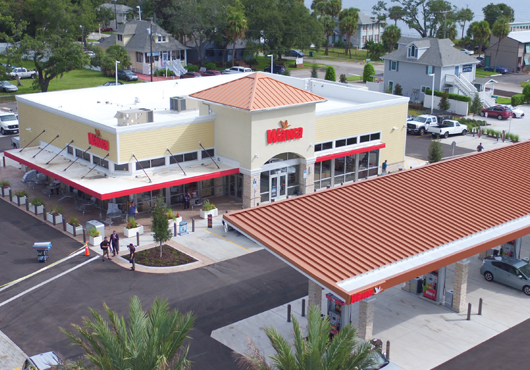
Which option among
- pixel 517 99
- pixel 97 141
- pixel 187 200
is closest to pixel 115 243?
pixel 187 200

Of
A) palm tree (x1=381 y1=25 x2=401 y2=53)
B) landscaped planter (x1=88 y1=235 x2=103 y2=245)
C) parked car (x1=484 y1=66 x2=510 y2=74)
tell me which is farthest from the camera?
palm tree (x1=381 y1=25 x2=401 y2=53)

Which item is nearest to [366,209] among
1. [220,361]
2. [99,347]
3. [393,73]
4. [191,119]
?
[220,361]

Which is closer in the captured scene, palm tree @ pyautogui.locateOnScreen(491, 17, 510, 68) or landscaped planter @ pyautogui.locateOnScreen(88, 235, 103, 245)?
landscaped planter @ pyautogui.locateOnScreen(88, 235, 103, 245)

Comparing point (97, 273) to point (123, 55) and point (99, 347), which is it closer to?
point (99, 347)

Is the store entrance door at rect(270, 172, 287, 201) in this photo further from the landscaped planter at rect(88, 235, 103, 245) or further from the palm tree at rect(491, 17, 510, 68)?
the palm tree at rect(491, 17, 510, 68)

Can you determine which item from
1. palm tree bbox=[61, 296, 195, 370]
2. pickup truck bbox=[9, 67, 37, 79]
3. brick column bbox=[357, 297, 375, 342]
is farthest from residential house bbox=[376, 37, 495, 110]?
palm tree bbox=[61, 296, 195, 370]
